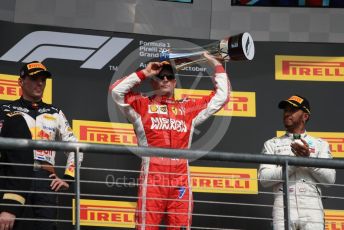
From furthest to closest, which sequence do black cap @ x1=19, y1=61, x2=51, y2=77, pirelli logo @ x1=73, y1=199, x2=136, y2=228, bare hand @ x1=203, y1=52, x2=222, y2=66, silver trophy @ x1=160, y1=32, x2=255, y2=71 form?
pirelli logo @ x1=73, y1=199, x2=136, y2=228
bare hand @ x1=203, y1=52, x2=222, y2=66
silver trophy @ x1=160, y1=32, x2=255, y2=71
black cap @ x1=19, y1=61, x2=51, y2=77

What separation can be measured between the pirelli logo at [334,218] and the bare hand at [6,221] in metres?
2.58

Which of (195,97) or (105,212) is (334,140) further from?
(105,212)

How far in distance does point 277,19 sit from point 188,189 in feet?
7.03

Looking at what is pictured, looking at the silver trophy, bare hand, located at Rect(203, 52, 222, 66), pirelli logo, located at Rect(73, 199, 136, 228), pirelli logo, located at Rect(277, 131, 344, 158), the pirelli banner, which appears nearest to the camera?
the silver trophy

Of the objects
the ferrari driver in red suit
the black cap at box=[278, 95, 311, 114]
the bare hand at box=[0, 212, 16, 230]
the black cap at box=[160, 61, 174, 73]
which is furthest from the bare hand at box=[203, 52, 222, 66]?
the bare hand at box=[0, 212, 16, 230]

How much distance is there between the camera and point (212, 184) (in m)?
6.63

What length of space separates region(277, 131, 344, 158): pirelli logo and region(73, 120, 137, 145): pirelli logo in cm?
114

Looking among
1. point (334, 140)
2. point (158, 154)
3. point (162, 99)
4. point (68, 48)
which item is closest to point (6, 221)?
point (158, 154)

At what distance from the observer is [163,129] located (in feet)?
18.5

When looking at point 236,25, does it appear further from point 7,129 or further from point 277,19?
point 7,129

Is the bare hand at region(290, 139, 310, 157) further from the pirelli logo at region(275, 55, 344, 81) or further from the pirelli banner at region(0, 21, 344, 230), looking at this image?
the pirelli logo at region(275, 55, 344, 81)

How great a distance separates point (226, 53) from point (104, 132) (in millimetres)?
1198

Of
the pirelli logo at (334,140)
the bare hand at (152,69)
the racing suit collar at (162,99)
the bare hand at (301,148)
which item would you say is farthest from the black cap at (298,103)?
the bare hand at (152,69)

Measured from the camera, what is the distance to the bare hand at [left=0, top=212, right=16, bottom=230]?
4.98 meters
